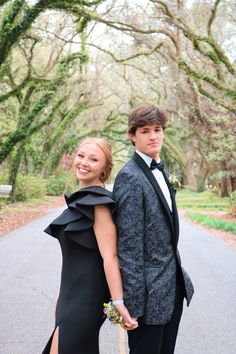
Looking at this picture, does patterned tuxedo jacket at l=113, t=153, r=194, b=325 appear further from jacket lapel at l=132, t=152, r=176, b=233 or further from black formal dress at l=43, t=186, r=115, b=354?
black formal dress at l=43, t=186, r=115, b=354

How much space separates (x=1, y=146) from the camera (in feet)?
66.8

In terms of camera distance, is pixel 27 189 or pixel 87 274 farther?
pixel 27 189

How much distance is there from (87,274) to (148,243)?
350 millimetres

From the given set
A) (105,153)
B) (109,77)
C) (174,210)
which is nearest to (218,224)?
(174,210)

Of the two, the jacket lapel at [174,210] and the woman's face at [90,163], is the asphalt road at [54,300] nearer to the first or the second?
the jacket lapel at [174,210]

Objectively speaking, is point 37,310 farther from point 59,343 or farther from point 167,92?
point 167,92

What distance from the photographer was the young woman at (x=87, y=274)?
221 centimetres

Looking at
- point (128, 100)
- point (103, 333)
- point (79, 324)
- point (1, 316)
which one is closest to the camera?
point (79, 324)

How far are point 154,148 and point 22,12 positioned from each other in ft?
50.0

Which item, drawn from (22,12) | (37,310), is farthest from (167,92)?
(37,310)

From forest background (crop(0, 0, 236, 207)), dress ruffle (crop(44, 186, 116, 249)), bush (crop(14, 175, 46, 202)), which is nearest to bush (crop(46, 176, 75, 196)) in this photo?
forest background (crop(0, 0, 236, 207))

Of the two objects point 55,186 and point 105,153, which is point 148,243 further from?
point 55,186

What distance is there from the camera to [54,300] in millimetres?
6035

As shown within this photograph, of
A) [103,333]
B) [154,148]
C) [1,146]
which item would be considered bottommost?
[103,333]
